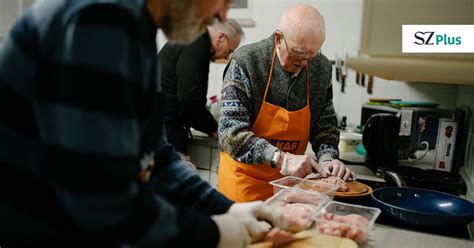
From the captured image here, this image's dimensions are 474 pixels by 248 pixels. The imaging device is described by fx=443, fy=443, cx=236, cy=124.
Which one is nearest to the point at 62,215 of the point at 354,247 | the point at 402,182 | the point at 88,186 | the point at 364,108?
the point at 88,186

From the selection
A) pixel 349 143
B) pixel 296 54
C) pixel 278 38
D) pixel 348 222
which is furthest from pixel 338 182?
pixel 349 143

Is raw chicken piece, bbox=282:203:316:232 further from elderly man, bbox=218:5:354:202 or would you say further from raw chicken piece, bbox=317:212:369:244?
elderly man, bbox=218:5:354:202

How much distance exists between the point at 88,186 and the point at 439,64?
4.84 ft

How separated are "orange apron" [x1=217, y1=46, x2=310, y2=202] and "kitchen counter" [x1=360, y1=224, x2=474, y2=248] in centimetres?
49

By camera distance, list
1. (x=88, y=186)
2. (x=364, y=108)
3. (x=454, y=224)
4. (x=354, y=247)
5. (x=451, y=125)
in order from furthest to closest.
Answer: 1. (x=364, y=108)
2. (x=451, y=125)
3. (x=454, y=224)
4. (x=354, y=247)
5. (x=88, y=186)

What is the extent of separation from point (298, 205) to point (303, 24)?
65 cm

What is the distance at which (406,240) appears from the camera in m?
1.17

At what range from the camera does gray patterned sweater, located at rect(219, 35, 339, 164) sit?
154 cm

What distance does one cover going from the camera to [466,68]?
1606 mm

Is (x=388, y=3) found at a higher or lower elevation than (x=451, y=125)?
higher

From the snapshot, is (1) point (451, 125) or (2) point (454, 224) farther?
(1) point (451, 125)

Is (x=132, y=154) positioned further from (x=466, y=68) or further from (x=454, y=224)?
(x=466, y=68)

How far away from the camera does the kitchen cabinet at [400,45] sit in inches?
65.0

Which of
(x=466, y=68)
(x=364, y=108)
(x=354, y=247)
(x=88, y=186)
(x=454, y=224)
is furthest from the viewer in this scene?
(x=364, y=108)
